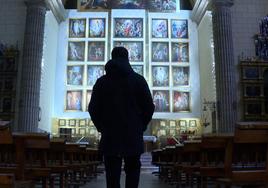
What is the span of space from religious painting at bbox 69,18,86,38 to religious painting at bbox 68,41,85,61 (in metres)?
0.58

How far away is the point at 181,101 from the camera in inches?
1085

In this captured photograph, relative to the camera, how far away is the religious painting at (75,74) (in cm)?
2800

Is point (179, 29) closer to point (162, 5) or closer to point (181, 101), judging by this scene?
point (162, 5)

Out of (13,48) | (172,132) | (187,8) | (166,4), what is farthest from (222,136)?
(187,8)

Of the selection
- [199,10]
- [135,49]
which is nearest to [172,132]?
[135,49]

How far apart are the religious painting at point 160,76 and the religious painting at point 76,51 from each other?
530 centimetres

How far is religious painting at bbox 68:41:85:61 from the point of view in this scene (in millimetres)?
28375

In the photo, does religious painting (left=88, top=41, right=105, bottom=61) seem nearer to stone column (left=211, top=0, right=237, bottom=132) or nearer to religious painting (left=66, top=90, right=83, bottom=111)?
religious painting (left=66, top=90, right=83, bottom=111)

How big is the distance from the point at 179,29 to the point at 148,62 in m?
3.44

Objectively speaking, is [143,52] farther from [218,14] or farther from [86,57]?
[218,14]

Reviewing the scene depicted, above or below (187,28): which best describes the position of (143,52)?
below

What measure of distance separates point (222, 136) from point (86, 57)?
2458cm

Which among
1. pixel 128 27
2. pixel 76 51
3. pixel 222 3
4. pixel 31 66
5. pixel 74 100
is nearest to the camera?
pixel 31 66

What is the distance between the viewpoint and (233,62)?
782 inches
